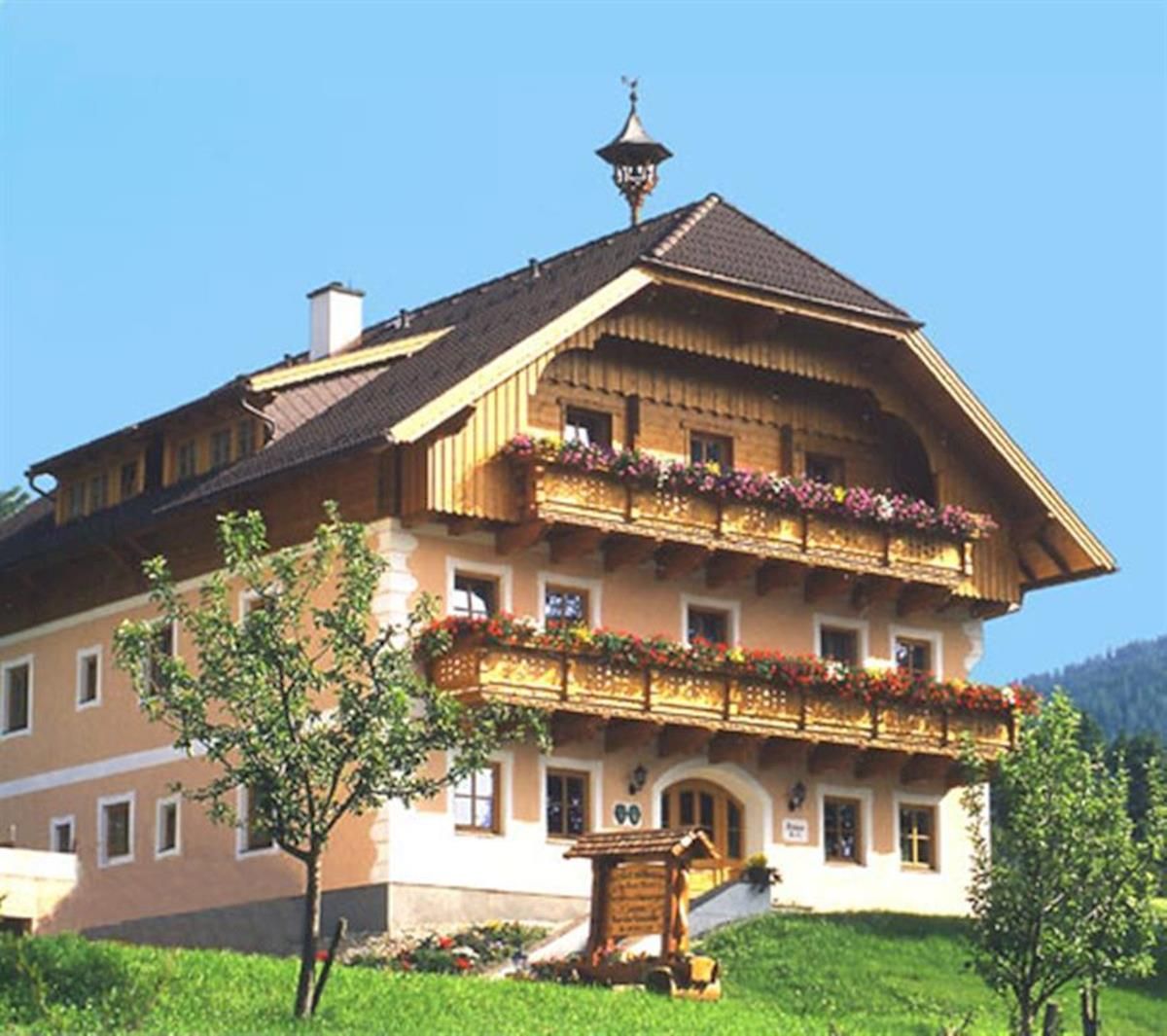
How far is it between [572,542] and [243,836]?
21.9ft

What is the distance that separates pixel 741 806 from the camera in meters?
48.2

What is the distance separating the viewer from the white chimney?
173 ft

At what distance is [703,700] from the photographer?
45.7 m

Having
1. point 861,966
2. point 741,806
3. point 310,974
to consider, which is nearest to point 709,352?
point 741,806

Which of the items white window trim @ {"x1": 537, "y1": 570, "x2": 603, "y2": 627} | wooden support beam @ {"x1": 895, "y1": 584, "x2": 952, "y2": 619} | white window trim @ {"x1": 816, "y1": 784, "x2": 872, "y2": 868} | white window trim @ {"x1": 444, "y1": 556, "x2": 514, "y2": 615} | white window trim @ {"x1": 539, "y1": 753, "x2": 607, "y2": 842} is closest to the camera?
A: white window trim @ {"x1": 444, "y1": 556, "x2": 514, "y2": 615}

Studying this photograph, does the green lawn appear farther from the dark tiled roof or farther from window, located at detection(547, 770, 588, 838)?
the dark tiled roof

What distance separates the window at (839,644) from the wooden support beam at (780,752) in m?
2.42

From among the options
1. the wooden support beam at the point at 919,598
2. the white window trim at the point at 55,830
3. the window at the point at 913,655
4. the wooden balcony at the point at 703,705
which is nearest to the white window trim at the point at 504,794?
the wooden balcony at the point at 703,705

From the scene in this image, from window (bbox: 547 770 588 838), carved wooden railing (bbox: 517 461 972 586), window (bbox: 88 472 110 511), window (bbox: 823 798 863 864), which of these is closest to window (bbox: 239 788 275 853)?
window (bbox: 547 770 588 838)

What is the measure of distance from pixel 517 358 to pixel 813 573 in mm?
7233

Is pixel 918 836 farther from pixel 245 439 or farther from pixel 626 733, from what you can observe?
pixel 245 439

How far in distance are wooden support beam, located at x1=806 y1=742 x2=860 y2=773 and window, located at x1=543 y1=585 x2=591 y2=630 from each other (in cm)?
430

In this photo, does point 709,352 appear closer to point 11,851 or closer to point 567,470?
point 567,470

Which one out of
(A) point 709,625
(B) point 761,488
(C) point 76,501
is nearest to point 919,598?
(A) point 709,625
